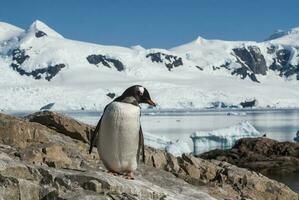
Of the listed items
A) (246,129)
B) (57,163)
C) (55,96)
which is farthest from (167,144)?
(55,96)

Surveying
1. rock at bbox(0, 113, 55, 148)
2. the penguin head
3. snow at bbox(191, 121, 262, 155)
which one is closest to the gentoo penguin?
the penguin head

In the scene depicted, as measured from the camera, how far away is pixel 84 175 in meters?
6.29

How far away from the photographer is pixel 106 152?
7613 millimetres

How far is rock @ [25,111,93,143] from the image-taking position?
13.3 metres

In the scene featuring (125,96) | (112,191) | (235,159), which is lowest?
(235,159)

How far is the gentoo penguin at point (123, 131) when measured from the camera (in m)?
7.28

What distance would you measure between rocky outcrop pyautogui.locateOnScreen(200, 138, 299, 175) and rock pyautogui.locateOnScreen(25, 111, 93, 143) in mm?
28588

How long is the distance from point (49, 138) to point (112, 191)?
550 centimetres

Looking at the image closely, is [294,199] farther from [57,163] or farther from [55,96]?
[55,96]

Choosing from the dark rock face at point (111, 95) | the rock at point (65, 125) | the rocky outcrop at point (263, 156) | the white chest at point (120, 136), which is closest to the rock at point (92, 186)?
the white chest at point (120, 136)

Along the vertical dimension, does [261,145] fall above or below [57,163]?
below

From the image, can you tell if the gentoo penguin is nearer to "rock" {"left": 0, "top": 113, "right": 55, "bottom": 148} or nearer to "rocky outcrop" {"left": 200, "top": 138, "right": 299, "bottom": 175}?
"rock" {"left": 0, "top": 113, "right": 55, "bottom": 148}

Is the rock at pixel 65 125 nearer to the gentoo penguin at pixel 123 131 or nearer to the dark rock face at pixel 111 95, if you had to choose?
the gentoo penguin at pixel 123 131

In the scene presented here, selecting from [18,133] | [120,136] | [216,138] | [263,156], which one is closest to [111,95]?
[216,138]
